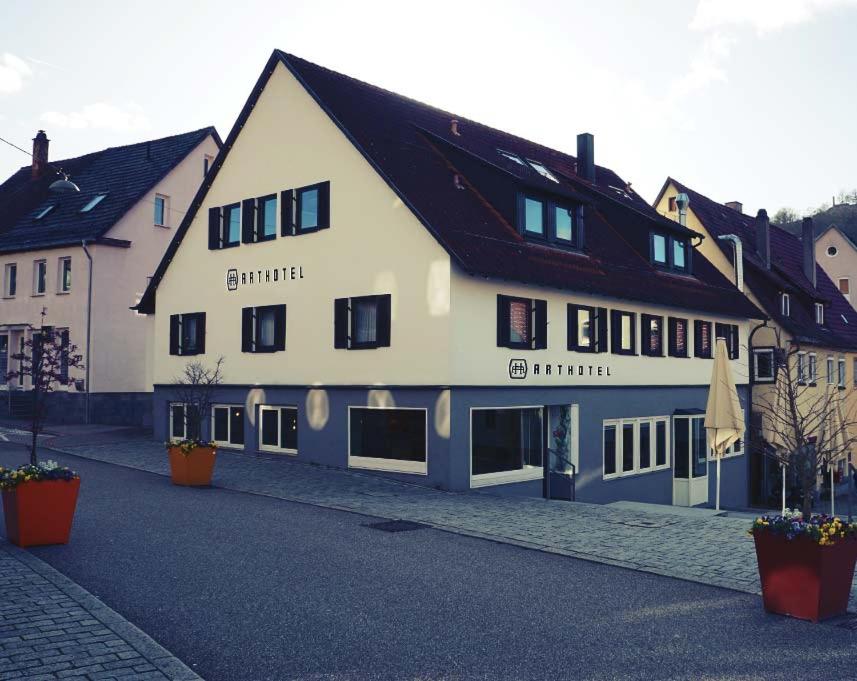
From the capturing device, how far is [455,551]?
11570mm

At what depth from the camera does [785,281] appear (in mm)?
37000

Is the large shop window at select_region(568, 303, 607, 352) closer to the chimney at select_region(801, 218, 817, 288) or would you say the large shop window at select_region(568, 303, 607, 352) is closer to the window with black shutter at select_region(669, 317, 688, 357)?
the window with black shutter at select_region(669, 317, 688, 357)

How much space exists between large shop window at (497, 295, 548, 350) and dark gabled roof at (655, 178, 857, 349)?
16771 mm

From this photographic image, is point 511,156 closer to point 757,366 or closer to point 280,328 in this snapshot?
point 280,328

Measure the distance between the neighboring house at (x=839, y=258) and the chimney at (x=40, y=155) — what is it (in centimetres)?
4596

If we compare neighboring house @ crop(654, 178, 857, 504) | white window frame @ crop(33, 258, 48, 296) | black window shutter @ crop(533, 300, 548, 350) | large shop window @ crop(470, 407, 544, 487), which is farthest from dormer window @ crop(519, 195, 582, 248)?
white window frame @ crop(33, 258, 48, 296)

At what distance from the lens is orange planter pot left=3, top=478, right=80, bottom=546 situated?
1088cm

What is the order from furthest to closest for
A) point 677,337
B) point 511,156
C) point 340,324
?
point 677,337 < point 511,156 < point 340,324

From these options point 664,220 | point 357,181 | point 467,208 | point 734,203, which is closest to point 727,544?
point 467,208

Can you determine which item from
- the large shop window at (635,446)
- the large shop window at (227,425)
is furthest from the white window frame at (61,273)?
the large shop window at (635,446)

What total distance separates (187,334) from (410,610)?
763 inches

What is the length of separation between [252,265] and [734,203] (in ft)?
99.7

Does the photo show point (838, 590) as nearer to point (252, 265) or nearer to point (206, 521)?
point (206, 521)

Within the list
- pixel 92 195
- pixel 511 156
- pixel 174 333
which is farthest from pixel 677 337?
pixel 92 195
